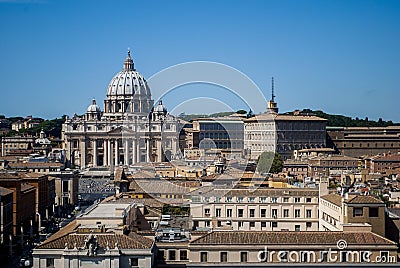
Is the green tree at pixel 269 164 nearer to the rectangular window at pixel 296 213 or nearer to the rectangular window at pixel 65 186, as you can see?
the rectangular window at pixel 65 186

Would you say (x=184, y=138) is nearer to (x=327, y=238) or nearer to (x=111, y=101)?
(x=111, y=101)

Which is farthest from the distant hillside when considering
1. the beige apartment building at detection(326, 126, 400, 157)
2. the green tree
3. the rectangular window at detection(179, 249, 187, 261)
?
the rectangular window at detection(179, 249, 187, 261)

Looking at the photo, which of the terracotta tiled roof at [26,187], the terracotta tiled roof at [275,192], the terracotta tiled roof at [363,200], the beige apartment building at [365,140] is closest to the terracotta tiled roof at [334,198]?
the terracotta tiled roof at [363,200]

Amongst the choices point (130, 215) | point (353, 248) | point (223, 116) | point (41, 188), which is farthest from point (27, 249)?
point (223, 116)

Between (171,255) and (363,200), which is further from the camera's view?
(363,200)

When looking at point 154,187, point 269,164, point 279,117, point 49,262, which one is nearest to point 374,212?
point 49,262

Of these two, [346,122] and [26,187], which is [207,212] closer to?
[26,187]
